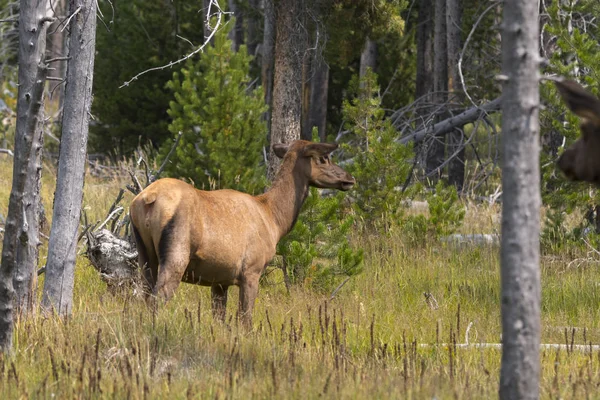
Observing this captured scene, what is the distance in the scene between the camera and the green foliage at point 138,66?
19.0m

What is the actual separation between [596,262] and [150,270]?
5.88 meters

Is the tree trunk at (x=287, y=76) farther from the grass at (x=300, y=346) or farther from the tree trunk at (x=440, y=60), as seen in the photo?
the tree trunk at (x=440, y=60)

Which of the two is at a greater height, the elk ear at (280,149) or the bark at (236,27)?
the bark at (236,27)

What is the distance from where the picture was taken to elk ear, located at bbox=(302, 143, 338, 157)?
844 centimetres

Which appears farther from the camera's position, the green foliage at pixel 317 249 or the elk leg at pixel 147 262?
the green foliage at pixel 317 249

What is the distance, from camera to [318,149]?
27.9 feet

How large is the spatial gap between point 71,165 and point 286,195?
7.18 ft

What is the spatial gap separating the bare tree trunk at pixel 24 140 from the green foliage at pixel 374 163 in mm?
5816

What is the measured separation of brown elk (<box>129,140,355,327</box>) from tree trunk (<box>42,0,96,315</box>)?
1.73 feet

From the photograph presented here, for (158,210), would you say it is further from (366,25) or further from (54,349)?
(366,25)

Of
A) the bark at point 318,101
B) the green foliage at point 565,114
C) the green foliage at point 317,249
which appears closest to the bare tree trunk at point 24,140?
the green foliage at point 317,249

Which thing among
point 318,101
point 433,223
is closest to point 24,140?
point 433,223

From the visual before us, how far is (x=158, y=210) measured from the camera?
7047 millimetres

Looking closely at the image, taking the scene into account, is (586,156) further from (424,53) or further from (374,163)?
(424,53)
